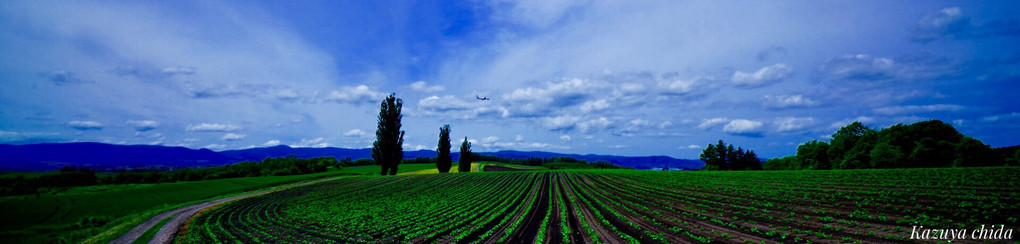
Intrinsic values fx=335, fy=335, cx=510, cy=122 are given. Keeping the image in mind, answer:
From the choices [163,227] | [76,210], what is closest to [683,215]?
[163,227]

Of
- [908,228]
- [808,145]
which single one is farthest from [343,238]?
[808,145]

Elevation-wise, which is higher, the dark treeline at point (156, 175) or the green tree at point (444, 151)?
the green tree at point (444, 151)

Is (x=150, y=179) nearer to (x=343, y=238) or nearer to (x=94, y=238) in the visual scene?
(x=94, y=238)

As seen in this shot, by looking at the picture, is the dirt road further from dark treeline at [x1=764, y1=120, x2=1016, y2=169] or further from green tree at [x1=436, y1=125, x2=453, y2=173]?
dark treeline at [x1=764, y1=120, x2=1016, y2=169]

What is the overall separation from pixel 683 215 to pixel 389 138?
59.8 metres

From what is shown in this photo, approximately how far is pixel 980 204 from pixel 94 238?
49.9 m

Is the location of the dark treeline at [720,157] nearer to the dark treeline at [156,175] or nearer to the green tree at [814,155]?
the green tree at [814,155]

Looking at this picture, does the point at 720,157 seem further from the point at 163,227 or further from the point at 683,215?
the point at 163,227

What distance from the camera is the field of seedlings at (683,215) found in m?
14.4

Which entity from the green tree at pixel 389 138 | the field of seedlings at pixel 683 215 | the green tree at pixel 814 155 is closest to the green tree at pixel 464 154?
the green tree at pixel 389 138

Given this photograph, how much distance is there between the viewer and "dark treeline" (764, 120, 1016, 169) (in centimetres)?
3634

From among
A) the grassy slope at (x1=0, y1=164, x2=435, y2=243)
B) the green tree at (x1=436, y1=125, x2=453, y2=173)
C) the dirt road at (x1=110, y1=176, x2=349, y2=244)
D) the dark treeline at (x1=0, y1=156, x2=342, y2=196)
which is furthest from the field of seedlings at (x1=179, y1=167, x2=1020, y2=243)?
the green tree at (x1=436, y1=125, x2=453, y2=173)

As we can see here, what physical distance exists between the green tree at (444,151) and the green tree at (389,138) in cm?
1536

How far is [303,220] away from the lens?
24.6m
